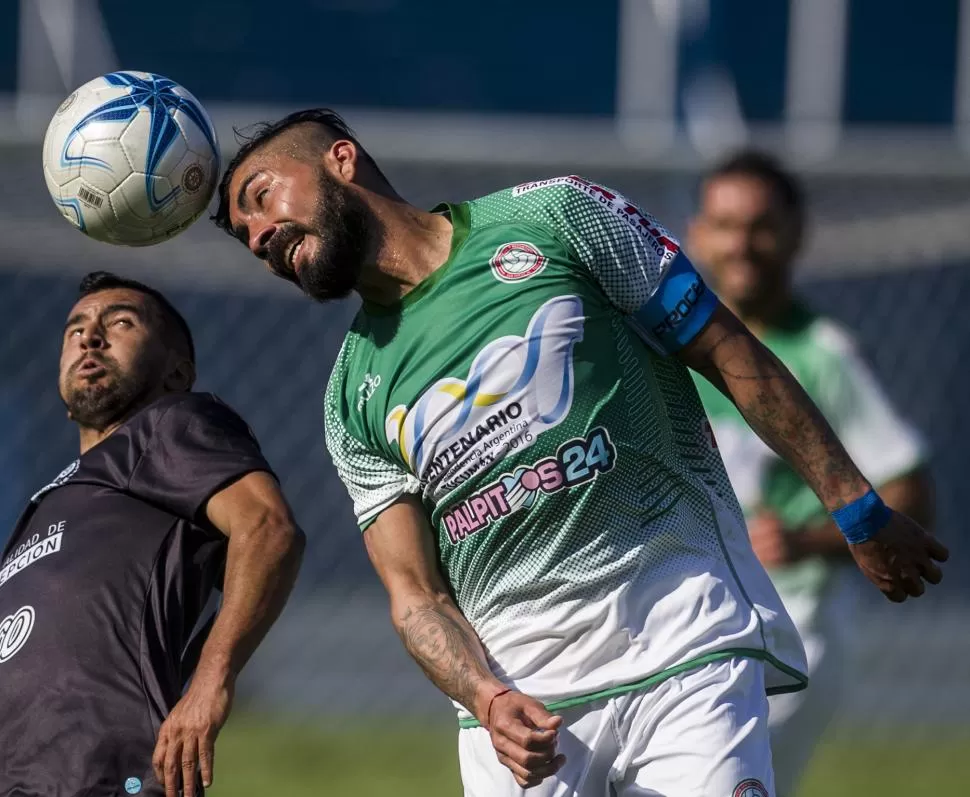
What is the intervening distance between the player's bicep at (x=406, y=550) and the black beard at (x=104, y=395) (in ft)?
3.15

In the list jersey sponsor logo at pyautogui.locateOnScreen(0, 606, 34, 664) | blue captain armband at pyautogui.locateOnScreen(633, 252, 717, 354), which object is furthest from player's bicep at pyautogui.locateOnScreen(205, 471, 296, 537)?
blue captain armband at pyautogui.locateOnScreen(633, 252, 717, 354)

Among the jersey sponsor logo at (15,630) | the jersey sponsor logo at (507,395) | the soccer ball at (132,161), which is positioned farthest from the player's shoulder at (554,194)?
the jersey sponsor logo at (15,630)

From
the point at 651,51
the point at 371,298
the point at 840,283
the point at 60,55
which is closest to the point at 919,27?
the point at 840,283

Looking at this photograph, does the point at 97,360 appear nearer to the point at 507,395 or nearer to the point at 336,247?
the point at 336,247

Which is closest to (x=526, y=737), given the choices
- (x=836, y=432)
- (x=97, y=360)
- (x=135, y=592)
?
(x=135, y=592)

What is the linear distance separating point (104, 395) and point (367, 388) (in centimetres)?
94

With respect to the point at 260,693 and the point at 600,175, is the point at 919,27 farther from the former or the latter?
the point at 260,693

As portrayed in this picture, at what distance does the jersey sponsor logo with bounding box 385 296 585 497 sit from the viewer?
396 cm

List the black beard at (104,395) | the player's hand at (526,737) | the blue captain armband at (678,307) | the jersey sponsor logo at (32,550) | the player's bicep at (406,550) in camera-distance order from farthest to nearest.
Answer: the black beard at (104,395)
the jersey sponsor logo at (32,550)
the player's bicep at (406,550)
the blue captain armband at (678,307)
the player's hand at (526,737)

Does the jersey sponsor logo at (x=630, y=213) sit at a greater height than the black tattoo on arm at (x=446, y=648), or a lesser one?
greater

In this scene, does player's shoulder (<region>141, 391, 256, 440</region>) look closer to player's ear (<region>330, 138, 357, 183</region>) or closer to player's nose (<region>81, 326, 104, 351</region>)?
player's nose (<region>81, 326, 104, 351</region>)

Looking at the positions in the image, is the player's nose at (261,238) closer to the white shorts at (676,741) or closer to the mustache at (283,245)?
the mustache at (283,245)

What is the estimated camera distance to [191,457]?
14.3 ft

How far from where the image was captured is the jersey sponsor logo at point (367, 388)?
4137 millimetres
